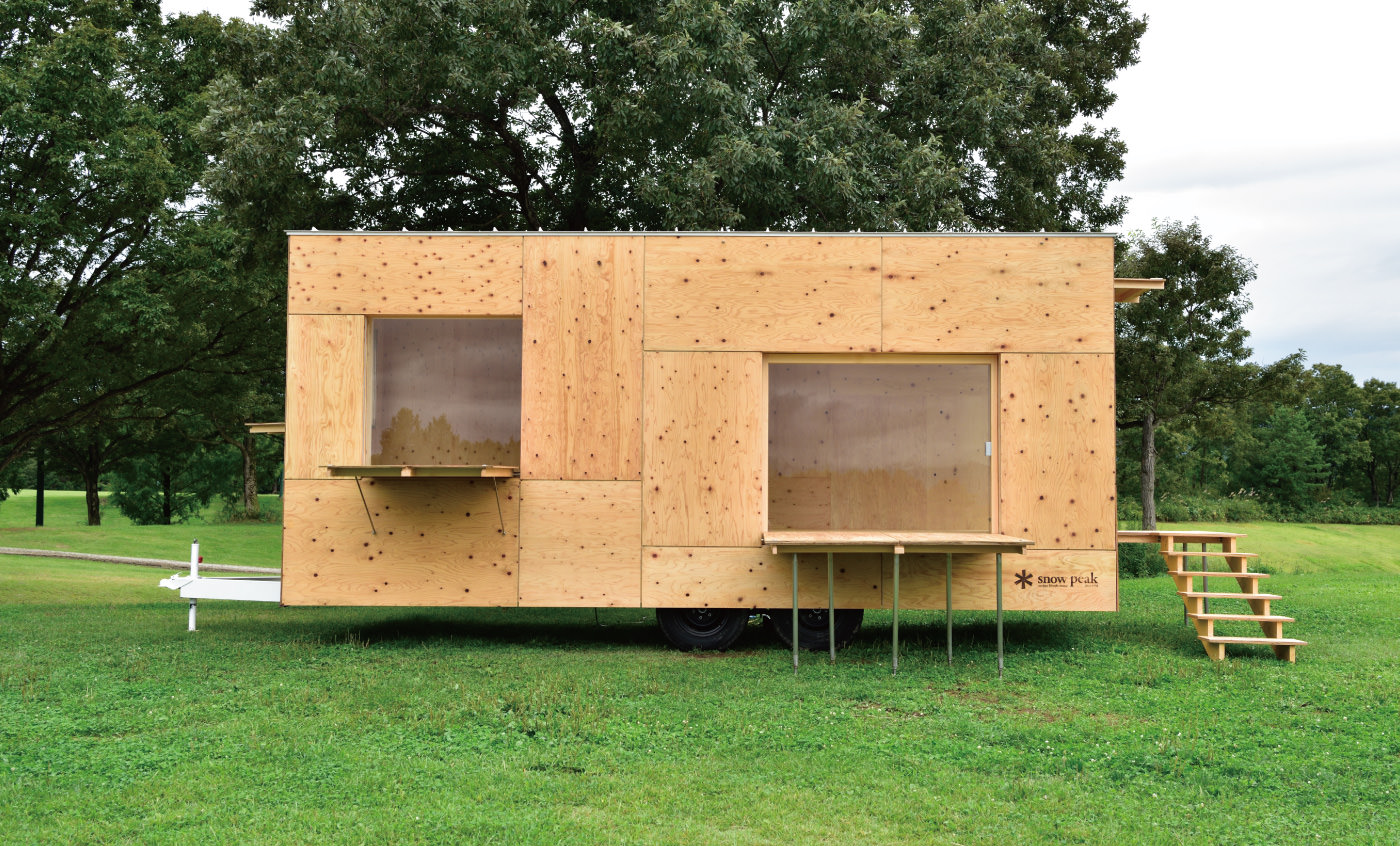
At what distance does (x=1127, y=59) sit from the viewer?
1811 centimetres

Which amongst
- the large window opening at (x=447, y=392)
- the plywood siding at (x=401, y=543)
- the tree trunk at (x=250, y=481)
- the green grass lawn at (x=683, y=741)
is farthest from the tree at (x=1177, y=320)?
Result: the tree trunk at (x=250, y=481)

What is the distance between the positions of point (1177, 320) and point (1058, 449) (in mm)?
11666

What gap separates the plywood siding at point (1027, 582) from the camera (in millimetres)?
8172

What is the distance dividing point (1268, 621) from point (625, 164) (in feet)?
31.0

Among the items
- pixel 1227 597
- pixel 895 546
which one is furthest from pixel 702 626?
pixel 1227 597

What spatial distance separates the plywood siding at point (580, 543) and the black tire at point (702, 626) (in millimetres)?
486

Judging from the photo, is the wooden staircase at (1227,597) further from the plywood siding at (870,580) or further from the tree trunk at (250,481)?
the tree trunk at (250,481)

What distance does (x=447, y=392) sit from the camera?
914 cm

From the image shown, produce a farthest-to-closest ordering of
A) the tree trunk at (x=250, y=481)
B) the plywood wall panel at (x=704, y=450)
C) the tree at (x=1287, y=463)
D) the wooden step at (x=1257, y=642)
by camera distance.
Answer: the tree at (x=1287, y=463) < the tree trunk at (x=250, y=481) < the plywood wall panel at (x=704, y=450) < the wooden step at (x=1257, y=642)

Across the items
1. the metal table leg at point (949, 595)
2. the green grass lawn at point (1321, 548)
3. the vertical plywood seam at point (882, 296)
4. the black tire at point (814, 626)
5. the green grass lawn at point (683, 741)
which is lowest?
the green grass lawn at point (1321, 548)

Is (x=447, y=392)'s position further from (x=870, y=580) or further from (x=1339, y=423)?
(x=1339, y=423)

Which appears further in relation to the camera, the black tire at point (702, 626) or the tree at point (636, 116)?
the tree at point (636, 116)

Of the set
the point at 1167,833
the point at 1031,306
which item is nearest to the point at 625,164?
the point at 1031,306

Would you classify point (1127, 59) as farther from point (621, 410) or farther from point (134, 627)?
point (134, 627)
